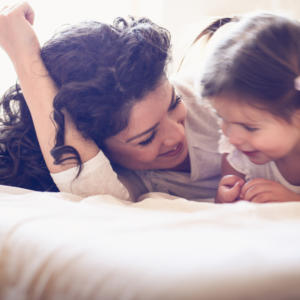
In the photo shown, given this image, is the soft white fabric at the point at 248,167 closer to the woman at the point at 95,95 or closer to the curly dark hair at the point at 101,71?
the woman at the point at 95,95

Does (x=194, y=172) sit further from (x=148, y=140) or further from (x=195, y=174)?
(x=148, y=140)

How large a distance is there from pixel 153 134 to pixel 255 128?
23 cm

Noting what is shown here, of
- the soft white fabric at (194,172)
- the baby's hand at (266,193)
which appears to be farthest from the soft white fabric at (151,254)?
the soft white fabric at (194,172)

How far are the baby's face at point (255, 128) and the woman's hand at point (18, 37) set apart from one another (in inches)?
17.8

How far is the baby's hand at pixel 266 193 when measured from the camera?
79cm

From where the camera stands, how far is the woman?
2.69ft

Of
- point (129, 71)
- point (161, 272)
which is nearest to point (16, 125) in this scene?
point (129, 71)

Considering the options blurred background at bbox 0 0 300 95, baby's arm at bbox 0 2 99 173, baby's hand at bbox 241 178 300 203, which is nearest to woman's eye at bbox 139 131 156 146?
baby's arm at bbox 0 2 99 173

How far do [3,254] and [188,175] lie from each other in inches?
25.5

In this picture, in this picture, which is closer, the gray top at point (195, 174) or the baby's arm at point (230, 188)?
the baby's arm at point (230, 188)

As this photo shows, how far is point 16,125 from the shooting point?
0.98m

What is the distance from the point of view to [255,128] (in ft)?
2.59

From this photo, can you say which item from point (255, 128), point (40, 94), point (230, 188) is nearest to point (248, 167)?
point (230, 188)

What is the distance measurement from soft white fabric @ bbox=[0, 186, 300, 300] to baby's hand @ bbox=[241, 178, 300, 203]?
0.23m
